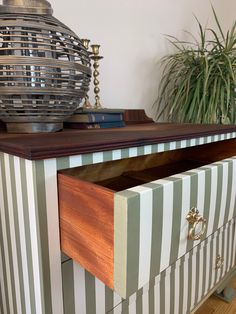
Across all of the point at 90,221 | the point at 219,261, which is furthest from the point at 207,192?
the point at 219,261

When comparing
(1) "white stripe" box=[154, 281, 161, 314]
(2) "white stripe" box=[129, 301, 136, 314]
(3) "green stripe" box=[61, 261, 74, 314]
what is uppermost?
(3) "green stripe" box=[61, 261, 74, 314]

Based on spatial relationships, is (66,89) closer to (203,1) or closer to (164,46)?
(164,46)

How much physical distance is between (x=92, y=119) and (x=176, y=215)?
39 cm

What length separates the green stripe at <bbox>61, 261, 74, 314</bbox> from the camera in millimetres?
461

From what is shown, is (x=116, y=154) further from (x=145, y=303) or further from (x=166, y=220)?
(x=145, y=303)

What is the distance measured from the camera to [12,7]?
1.62 ft

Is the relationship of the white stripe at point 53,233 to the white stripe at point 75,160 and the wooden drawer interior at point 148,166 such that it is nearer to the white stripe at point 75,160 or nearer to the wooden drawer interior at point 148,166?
the white stripe at point 75,160

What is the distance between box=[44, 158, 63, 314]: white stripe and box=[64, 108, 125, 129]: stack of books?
30cm

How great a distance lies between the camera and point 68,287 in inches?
18.5

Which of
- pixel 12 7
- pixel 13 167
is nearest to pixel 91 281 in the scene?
pixel 13 167

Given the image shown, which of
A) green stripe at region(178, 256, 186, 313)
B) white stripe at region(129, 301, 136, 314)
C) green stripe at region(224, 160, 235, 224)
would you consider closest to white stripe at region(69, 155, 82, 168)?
green stripe at region(224, 160, 235, 224)

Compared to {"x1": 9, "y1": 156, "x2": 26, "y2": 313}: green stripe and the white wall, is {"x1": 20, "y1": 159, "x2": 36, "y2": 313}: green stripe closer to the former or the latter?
{"x1": 9, "y1": 156, "x2": 26, "y2": 313}: green stripe

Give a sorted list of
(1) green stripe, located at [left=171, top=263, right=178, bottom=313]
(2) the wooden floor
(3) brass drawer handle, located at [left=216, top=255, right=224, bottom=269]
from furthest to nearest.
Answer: (2) the wooden floor
(3) brass drawer handle, located at [left=216, top=255, right=224, bottom=269]
(1) green stripe, located at [left=171, top=263, right=178, bottom=313]

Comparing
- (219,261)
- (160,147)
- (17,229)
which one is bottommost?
(219,261)
